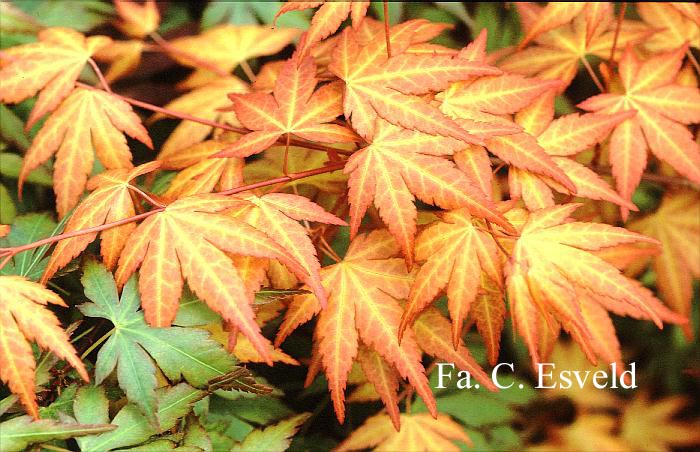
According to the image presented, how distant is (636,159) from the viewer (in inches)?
36.4

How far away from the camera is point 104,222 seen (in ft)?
2.59

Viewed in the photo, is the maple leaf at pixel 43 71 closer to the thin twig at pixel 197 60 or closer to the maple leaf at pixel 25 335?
the thin twig at pixel 197 60

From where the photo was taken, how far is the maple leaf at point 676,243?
1.11 metres

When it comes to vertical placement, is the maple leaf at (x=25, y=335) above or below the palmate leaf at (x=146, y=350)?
above

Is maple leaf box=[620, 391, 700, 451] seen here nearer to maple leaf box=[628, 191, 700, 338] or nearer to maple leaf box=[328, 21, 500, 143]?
maple leaf box=[628, 191, 700, 338]

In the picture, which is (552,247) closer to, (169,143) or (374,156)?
(374,156)

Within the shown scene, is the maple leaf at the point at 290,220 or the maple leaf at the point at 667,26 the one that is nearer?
the maple leaf at the point at 290,220

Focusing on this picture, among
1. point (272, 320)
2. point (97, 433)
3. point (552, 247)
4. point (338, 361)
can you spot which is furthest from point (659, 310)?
point (97, 433)

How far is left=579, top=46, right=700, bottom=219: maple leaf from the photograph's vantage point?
92cm

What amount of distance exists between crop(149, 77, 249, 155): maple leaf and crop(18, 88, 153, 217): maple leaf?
152 mm

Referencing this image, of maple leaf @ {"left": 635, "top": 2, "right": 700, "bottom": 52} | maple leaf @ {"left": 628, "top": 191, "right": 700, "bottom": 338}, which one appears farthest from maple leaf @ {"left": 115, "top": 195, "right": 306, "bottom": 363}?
maple leaf @ {"left": 635, "top": 2, "right": 700, "bottom": 52}

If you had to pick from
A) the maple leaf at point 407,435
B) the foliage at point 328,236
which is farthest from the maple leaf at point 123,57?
the maple leaf at point 407,435

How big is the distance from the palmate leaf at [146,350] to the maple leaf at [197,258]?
0.27 ft

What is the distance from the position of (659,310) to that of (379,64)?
0.50 metres
